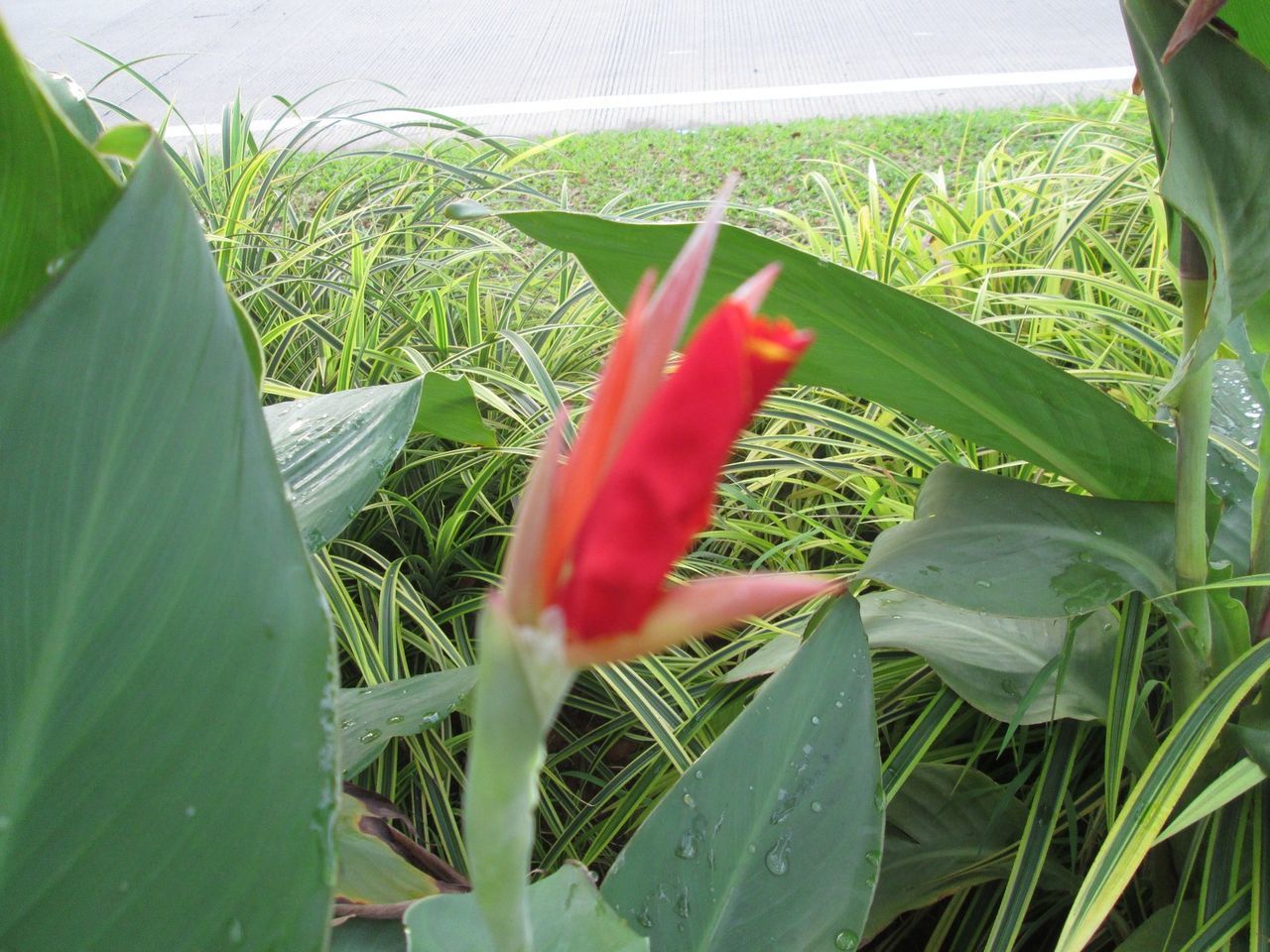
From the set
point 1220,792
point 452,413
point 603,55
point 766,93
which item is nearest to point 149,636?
point 452,413

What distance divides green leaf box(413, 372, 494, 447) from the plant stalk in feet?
1.93

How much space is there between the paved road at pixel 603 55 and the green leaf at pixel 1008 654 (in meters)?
2.79

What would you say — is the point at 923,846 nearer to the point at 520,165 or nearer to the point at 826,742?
the point at 826,742

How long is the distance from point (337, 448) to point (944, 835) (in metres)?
0.65

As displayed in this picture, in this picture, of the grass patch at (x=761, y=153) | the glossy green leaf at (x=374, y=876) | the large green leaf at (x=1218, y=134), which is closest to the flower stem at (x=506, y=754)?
the glossy green leaf at (x=374, y=876)

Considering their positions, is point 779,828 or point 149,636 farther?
point 779,828

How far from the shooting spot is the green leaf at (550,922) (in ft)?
1.44

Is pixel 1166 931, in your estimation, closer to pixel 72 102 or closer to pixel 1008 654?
pixel 1008 654

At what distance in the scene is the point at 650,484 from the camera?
8.3 inches

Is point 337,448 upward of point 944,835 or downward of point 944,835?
upward

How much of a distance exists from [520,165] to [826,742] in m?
2.31

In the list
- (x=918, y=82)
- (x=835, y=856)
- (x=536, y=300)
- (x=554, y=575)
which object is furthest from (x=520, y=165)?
(x=554, y=575)

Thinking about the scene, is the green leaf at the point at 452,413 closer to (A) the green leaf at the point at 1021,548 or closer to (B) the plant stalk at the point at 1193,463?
(A) the green leaf at the point at 1021,548

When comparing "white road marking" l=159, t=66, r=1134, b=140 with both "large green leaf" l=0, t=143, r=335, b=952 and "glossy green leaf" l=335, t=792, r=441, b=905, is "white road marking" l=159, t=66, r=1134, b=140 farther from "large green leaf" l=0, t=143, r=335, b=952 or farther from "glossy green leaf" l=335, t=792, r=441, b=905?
"large green leaf" l=0, t=143, r=335, b=952
